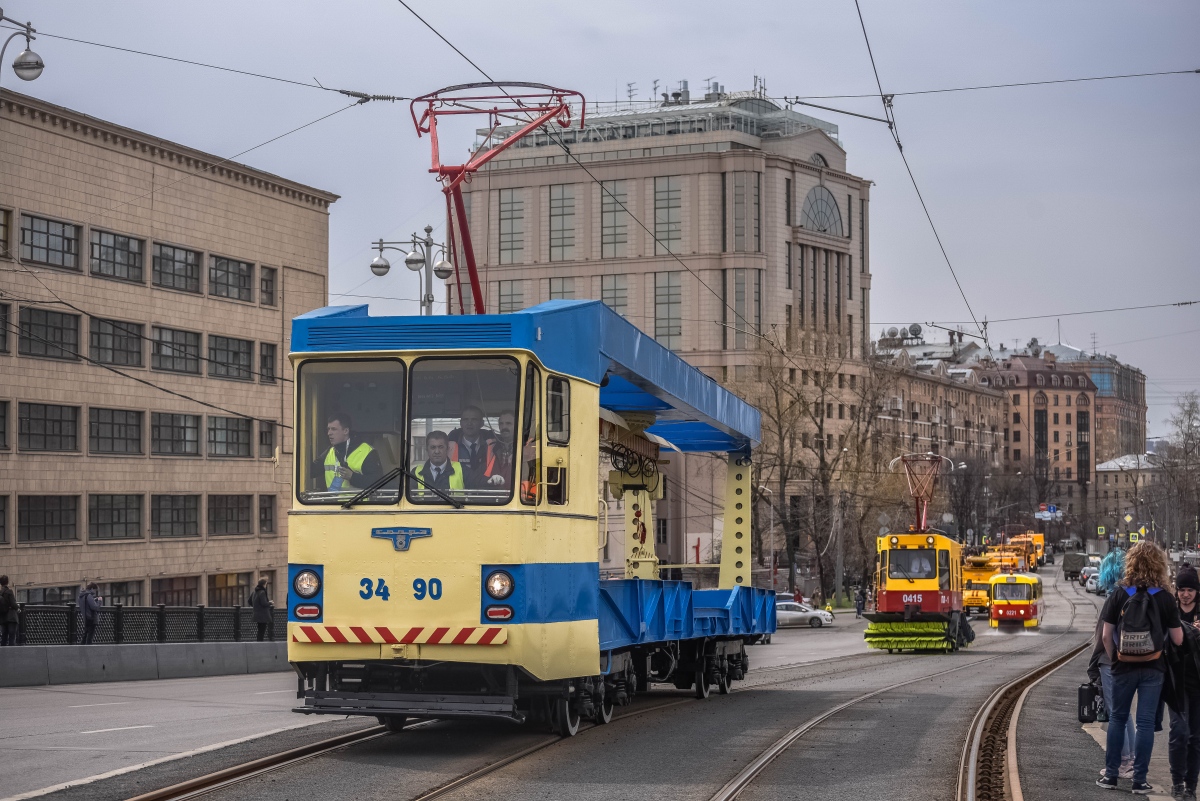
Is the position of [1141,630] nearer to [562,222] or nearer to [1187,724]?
[1187,724]

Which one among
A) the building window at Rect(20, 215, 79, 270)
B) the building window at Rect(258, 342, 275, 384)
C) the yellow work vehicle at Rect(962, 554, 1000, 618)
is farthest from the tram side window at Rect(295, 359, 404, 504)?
the yellow work vehicle at Rect(962, 554, 1000, 618)

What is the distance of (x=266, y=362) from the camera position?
48250 mm

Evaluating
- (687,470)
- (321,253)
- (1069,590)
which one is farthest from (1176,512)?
(321,253)

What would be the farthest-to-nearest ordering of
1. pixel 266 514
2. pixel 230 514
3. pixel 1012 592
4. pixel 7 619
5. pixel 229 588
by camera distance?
pixel 1012 592, pixel 266 514, pixel 230 514, pixel 229 588, pixel 7 619

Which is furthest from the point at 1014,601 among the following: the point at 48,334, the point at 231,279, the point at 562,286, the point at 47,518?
the point at 562,286

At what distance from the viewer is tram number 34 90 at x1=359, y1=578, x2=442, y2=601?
11.6 m

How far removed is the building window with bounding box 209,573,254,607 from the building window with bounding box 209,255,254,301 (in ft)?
27.5

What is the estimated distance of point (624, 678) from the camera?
15023 mm

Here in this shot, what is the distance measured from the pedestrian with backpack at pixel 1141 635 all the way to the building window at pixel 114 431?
3539cm

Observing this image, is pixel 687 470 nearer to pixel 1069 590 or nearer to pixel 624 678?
pixel 1069 590

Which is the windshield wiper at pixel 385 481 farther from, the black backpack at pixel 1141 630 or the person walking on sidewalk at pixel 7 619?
the person walking on sidewalk at pixel 7 619

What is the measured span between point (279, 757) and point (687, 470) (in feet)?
260

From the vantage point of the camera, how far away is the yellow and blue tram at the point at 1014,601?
189 feet

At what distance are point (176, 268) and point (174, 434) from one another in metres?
4.78
